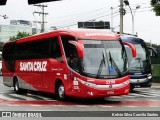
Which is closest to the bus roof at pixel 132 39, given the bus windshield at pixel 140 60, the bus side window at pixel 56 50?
the bus windshield at pixel 140 60

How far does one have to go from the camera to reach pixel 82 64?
15.8m

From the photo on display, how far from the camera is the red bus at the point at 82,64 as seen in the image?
15797mm

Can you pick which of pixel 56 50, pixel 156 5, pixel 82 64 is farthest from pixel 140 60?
pixel 156 5

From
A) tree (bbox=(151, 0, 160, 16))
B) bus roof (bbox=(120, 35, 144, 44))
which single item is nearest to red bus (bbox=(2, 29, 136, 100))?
bus roof (bbox=(120, 35, 144, 44))

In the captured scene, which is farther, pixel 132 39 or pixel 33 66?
pixel 132 39

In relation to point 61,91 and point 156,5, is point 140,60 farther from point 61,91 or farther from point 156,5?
point 156,5

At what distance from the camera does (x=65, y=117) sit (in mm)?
11961

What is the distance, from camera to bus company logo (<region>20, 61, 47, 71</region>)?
62.5 ft

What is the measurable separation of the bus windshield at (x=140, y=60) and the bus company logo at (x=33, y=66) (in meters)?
5.12

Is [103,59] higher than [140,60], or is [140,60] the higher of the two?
[103,59]

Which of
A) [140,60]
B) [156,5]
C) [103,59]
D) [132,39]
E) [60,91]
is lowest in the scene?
[60,91]

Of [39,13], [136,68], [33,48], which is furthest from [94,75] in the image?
[39,13]

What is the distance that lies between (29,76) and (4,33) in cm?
15311

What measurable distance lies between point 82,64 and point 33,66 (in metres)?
5.11
